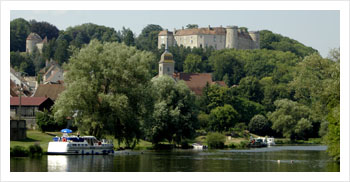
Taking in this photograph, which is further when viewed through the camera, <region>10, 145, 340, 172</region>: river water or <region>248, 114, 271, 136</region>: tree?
<region>248, 114, 271, 136</region>: tree

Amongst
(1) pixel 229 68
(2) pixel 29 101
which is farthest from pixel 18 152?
(1) pixel 229 68

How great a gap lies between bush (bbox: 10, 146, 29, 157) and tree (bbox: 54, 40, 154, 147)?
5.34 metres

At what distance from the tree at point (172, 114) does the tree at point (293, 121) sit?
102 feet

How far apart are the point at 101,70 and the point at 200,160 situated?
10.8 meters

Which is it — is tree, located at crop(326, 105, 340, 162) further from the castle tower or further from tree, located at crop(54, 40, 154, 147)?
the castle tower

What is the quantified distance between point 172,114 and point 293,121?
124ft

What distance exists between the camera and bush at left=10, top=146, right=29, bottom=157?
155 feet

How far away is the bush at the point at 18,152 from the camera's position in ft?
155

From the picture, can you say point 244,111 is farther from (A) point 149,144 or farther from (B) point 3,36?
(B) point 3,36

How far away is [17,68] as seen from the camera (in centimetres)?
17912

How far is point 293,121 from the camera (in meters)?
102

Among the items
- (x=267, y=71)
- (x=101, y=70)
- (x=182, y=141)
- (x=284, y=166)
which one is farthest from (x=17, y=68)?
(x=284, y=166)

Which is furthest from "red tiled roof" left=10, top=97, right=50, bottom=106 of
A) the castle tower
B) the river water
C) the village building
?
the castle tower

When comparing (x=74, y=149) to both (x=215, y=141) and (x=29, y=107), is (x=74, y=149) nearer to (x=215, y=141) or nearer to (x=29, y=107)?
(x=29, y=107)
